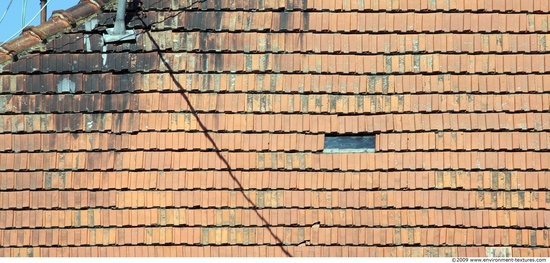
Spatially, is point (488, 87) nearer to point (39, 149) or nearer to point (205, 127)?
point (205, 127)

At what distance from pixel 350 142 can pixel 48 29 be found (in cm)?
327

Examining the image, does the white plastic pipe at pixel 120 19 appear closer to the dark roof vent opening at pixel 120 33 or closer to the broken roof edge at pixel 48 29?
the dark roof vent opening at pixel 120 33

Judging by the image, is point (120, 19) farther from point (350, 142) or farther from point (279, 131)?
point (350, 142)

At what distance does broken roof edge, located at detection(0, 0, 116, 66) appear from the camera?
9719 millimetres

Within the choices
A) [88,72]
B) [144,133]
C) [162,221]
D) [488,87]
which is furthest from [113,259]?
[488,87]

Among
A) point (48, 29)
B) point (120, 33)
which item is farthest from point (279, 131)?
point (48, 29)

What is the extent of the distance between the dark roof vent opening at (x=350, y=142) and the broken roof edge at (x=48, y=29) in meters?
2.73

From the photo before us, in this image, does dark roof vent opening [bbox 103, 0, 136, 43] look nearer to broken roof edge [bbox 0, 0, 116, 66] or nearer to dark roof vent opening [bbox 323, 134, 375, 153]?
broken roof edge [bbox 0, 0, 116, 66]

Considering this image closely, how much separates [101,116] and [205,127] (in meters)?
1.05

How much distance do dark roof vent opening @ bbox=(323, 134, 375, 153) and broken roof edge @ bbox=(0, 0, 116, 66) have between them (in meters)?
2.73

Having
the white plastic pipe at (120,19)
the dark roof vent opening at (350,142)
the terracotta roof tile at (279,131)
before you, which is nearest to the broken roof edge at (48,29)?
the terracotta roof tile at (279,131)

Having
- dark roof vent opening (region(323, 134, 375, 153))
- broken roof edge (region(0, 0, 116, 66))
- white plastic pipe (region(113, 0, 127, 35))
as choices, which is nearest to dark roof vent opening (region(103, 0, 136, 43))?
white plastic pipe (region(113, 0, 127, 35))

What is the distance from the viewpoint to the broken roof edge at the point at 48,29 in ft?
31.9

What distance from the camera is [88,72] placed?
31.8ft
